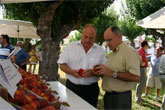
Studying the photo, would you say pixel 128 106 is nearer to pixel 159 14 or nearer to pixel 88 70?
pixel 88 70

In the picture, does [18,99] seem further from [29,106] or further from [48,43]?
[48,43]

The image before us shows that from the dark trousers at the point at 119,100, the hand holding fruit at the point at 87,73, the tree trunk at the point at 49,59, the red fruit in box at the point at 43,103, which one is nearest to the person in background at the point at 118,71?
the dark trousers at the point at 119,100

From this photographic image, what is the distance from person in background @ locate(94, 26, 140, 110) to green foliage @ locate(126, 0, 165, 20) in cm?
851

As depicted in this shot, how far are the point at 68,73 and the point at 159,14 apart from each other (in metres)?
2.07

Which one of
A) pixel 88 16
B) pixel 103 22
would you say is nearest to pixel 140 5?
pixel 88 16

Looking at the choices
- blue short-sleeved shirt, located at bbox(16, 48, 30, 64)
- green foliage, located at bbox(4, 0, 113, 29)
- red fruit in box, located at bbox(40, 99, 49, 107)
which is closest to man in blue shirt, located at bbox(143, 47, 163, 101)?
green foliage, located at bbox(4, 0, 113, 29)

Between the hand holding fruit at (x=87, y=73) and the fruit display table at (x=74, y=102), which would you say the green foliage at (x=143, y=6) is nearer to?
the hand holding fruit at (x=87, y=73)

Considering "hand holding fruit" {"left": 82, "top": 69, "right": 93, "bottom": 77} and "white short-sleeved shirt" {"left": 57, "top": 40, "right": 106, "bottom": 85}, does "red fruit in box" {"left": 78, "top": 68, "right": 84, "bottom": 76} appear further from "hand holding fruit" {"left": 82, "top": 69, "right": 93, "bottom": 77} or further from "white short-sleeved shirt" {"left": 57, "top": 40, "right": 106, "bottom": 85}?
"white short-sleeved shirt" {"left": 57, "top": 40, "right": 106, "bottom": 85}

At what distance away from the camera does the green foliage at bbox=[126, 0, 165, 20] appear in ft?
32.9

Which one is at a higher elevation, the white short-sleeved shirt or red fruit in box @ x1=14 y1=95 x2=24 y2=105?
the white short-sleeved shirt

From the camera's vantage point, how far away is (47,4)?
22.3 feet

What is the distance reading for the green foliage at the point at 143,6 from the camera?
395 inches

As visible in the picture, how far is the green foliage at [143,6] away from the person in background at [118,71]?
8.51 m

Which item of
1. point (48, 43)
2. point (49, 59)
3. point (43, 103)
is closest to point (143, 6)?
point (48, 43)
